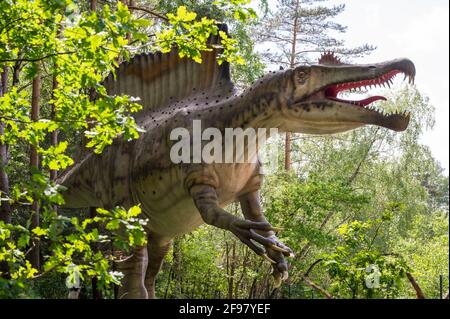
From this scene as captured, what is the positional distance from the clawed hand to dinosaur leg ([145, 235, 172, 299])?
137 centimetres

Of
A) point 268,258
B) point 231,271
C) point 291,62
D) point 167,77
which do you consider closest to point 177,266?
point 231,271

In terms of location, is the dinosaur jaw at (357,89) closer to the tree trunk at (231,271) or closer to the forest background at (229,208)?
the forest background at (229,208)

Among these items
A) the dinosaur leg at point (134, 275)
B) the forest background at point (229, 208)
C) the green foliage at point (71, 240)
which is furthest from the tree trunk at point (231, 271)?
the green foliage at point (71, 240)

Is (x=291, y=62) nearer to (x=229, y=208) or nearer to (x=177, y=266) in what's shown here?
(x=229, y=208)

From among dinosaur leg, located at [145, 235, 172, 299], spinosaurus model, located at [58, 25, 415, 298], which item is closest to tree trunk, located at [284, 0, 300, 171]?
dinosaur leg, located at [145, 235, 172, 299]

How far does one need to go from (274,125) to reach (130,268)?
1569 millimetres

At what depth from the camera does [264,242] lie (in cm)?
427

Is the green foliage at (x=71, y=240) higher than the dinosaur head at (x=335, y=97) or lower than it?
lower

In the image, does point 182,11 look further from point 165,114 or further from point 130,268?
point 130,268

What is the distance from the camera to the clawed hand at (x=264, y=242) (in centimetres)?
428

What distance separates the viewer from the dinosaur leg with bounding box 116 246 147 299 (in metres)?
5.18

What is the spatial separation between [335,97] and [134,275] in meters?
2.01

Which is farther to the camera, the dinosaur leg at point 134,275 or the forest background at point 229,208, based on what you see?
the dinosaur leg at point 134,275
